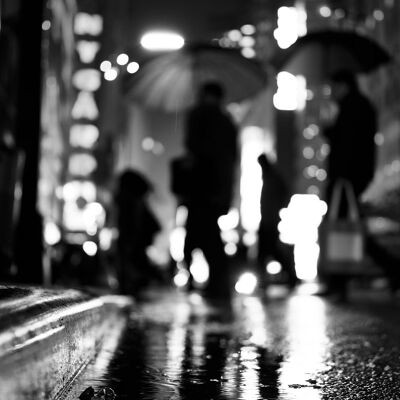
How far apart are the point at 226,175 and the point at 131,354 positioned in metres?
5.60

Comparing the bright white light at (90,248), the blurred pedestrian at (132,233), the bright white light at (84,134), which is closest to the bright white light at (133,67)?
the blurred pedestrian at (132,233)

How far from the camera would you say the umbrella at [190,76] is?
36.2 feet

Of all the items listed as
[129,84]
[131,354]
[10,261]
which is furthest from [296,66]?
[131,354]

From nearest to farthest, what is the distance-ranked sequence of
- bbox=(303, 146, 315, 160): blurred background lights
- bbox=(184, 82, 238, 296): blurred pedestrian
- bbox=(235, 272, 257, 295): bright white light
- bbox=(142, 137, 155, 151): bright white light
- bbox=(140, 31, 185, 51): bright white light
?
bbox=(184, 82, 238, 296): blurred pedestrian → bbox=(140, 31, 185, 51): bright white light → bbox=(235, 272, 257, 295): bright white light → bbox=(142, 137, 155, 151): bright white light → bbox=(303, 146, 315, 160): blurred background lights

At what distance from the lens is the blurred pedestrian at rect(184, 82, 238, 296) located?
863 centimetres

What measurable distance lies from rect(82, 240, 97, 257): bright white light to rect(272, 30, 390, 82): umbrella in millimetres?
3433

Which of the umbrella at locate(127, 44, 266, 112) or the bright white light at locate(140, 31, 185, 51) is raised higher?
the bright white light at locate(140, 31, 185, 51)

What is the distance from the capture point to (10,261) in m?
4.86

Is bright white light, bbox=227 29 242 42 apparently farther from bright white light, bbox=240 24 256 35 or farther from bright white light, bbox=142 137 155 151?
bright white light, bbox=142 137 155 151

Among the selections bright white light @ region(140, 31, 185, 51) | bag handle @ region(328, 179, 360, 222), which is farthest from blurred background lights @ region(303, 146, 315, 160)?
bag handle @ region(328, 179, 360, 222)

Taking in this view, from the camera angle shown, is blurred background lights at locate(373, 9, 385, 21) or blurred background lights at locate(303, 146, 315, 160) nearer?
blurred background lights at locate(373, 9, 385, 21)

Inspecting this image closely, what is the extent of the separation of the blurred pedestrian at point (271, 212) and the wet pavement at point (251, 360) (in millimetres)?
7129

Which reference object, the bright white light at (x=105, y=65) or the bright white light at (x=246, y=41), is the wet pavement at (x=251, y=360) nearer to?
the bright white light at (x=246, y=41)

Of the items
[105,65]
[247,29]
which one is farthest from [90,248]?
[105,65]
